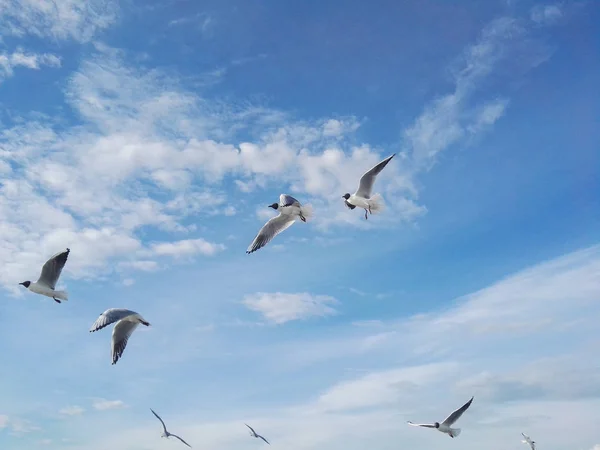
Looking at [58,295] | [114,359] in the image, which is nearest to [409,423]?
[114,359]

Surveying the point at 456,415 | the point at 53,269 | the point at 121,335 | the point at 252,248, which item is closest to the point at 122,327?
the point at 121,335

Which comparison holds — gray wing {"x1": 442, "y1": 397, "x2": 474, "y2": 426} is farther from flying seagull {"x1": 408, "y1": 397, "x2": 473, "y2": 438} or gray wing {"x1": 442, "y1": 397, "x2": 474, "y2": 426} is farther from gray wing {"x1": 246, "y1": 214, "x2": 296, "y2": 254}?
gray wing {"x1": 246, "y1": 214, "x2": 296, "y2": 254}

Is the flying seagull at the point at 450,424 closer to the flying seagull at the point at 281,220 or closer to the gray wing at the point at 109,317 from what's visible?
the flying seagull at the point at 281,220

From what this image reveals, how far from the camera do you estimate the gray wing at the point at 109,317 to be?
21.3 metres

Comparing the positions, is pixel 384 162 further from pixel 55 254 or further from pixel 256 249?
pixel 55 254

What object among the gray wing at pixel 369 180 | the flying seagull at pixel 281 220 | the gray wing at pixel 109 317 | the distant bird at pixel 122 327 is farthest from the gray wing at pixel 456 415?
the gray wing at pixel 109 317

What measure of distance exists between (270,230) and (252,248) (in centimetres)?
113

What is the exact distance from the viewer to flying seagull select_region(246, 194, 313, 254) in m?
25.6

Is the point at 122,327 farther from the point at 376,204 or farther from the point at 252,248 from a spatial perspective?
the point at 376,204

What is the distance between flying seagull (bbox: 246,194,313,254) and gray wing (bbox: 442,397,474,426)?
14289mm

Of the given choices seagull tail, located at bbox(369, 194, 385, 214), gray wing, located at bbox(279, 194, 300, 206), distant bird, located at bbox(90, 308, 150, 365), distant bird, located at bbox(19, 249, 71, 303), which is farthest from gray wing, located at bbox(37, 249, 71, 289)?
seagull tail, located at bbox(369, 194, 385, 214)

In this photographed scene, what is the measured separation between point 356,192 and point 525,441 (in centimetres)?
2615

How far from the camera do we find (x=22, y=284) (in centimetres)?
2461

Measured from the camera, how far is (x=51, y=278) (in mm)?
23891
